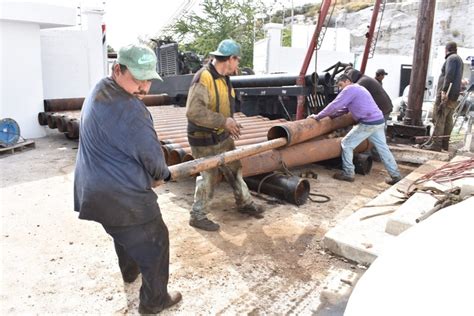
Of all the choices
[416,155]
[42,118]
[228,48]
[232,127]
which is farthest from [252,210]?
[42,118]

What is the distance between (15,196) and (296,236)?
3419mm

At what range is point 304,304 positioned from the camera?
2.97 metres

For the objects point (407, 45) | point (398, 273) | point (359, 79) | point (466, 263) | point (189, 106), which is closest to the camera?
point (466, 263)

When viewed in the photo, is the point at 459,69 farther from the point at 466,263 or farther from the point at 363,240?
the point at 466,263

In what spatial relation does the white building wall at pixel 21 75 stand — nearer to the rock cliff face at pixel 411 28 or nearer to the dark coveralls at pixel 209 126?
the dark coveralls at pixel 209 126

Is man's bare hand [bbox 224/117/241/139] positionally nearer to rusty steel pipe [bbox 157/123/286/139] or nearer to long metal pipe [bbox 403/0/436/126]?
rusty steel pipe [bbox 157/123/286/139]

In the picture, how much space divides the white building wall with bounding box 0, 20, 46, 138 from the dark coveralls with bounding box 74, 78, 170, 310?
671cm

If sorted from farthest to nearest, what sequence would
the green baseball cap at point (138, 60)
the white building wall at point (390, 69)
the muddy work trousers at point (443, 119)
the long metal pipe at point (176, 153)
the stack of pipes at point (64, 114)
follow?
the white building wall at point (390, 69), the muddy work trousers at point (443, 119), the stack of pipes at point (64, 114), the long metal pipe at point (176, 153), the green baseball cap at point (138, 60)

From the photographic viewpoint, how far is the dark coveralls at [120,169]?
93.7 inches

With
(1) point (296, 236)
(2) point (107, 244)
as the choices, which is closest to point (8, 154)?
(2) point (107, 244)

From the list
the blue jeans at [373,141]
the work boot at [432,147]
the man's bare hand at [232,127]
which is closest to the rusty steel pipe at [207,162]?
the man's bare hand at [232,127]

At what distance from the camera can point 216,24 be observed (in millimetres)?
28031

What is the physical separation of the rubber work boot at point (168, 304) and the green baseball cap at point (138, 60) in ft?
4.94

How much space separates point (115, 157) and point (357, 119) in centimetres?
424
